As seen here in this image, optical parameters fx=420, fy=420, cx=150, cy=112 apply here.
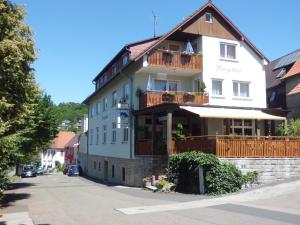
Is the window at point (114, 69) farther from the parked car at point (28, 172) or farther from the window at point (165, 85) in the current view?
the parked car at point (28, 172)

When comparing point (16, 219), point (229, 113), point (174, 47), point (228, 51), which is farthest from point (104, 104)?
point (16, 219)

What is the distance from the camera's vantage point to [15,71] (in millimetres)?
19531

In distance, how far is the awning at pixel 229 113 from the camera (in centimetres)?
2584

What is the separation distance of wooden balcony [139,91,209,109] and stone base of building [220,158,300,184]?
6374 mm

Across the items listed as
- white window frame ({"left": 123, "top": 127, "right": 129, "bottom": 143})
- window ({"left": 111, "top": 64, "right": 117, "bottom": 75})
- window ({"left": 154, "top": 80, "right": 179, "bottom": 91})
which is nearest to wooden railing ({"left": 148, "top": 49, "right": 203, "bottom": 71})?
window ({"left": 154, "top": 80, "right": 179, "bottom": 91})

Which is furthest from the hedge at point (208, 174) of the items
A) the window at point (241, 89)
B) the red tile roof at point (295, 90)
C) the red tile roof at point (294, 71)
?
the red tile roof at point (294, 71)

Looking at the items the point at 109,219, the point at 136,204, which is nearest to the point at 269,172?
the point at 136,204

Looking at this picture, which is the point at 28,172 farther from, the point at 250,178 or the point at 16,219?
the point at 16,219

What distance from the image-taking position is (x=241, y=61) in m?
32.5

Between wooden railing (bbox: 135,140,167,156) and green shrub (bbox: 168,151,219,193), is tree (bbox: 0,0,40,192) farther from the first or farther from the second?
wooden railing (bbox: 135,140,167,156)

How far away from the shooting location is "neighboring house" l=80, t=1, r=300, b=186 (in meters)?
28.6

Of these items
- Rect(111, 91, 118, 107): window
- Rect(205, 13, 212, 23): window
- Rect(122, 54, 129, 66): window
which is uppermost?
Rect(205, 13, 212, 23): window

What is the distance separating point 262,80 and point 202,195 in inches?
570

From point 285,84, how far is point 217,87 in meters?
9.15
